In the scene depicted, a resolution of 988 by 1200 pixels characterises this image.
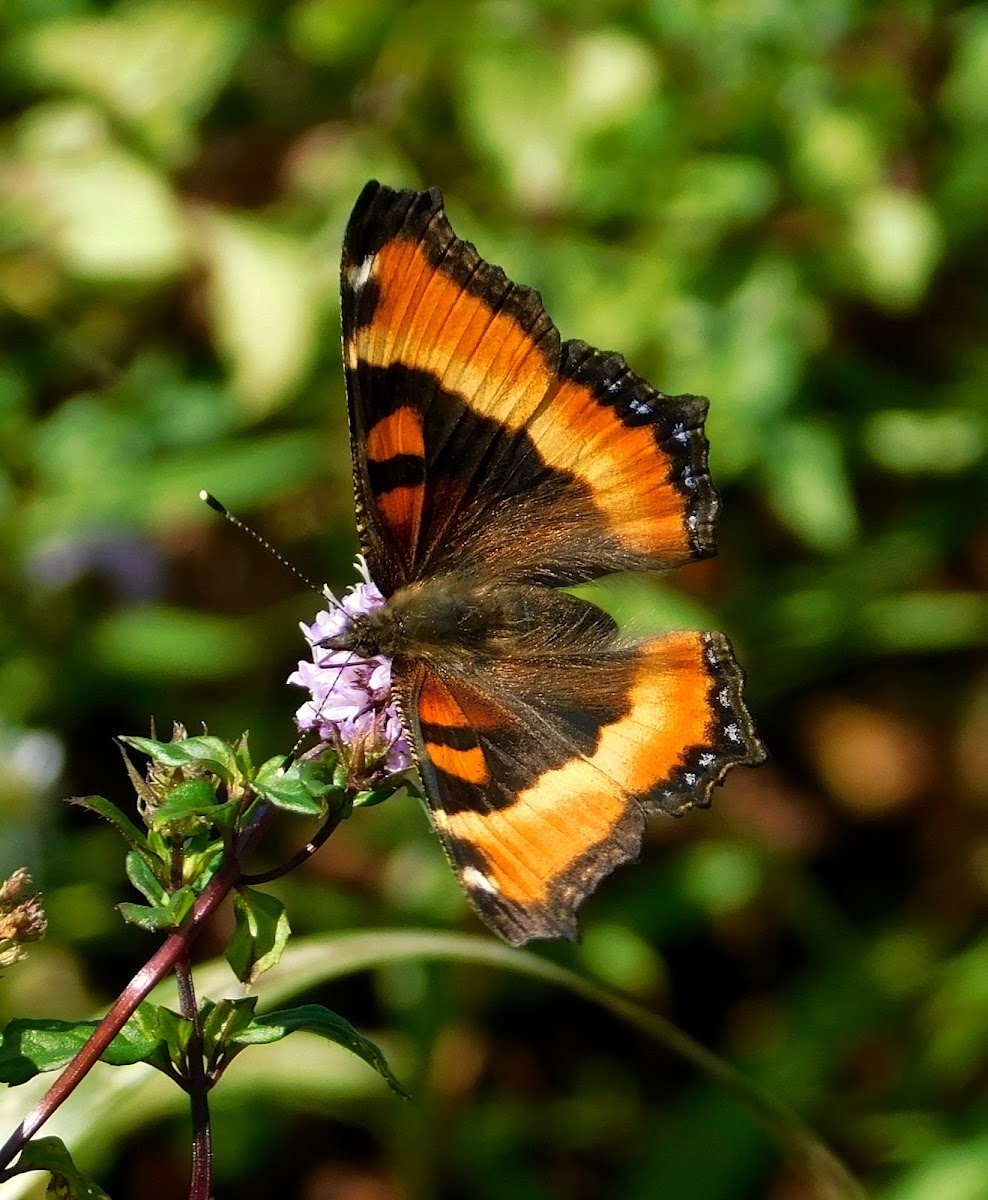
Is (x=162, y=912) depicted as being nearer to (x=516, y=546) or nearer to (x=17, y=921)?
(x=17, y=921)

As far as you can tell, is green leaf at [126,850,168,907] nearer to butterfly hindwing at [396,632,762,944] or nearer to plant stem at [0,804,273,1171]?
plant stem at [0,804,273,1171]

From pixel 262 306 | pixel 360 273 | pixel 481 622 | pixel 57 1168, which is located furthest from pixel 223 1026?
pixel 262 306

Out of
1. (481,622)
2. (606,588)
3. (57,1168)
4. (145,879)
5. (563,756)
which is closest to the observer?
(57,1168)

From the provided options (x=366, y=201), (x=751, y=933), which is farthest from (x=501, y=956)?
(x=751, y=933)

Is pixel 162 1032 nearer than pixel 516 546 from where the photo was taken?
Yes

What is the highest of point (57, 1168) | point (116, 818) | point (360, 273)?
point (360, 273)

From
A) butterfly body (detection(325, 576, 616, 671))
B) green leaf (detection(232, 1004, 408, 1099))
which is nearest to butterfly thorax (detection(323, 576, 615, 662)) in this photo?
butterfly body (detection(325, 576, 616, 671))

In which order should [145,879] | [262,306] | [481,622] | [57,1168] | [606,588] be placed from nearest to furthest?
1. [57,1168]
2. [145,879]
3. [481,622]
4. [606,588]
5. [262,306]
